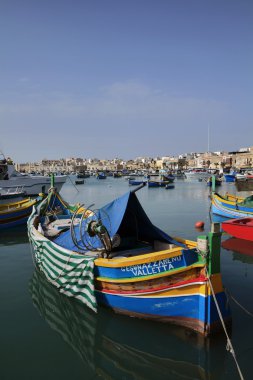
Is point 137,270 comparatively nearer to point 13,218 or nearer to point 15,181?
point 13,218

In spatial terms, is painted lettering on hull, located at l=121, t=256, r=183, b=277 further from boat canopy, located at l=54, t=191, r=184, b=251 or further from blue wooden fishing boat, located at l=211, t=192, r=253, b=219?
blue wooden fishing boat, located at l=211, t=192, r=253, b=219

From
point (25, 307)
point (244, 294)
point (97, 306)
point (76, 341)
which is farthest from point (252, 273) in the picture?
point (25, 307)

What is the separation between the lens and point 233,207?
25.8 metres

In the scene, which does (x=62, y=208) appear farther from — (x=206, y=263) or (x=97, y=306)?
(x=206, y=263)

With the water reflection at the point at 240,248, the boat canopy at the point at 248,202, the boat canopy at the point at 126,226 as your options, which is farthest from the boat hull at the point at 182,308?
the boat canopy at the point at 248,202

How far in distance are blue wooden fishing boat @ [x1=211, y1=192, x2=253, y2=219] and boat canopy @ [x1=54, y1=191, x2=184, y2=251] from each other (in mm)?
15871

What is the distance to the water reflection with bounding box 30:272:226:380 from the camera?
670 centimetres

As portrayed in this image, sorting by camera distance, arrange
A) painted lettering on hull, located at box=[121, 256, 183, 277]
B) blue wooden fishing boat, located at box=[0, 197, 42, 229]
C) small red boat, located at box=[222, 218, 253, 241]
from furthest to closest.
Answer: blue wooden fishing boat, located at box=[0, 197, 42, 229] < small red boat, located at box=[222, 218, 253, 241] < painted lettering on hull, located at box=[121, 256, 183, 277]

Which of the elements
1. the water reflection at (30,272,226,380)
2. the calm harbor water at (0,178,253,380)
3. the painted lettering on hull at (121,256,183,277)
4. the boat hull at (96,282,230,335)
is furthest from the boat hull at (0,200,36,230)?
the painted lettering on hull at (121,256,183,277)

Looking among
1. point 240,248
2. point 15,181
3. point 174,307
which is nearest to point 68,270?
point 174,307

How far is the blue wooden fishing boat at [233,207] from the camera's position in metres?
24.7

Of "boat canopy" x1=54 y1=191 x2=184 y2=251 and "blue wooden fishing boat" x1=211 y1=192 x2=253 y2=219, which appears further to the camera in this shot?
"blue wooden fishing boat" x1=211 y1=192 x2=253 y2=219

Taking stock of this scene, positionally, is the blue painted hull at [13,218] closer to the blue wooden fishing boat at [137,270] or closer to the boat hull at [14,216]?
the boat hull at [14,216]

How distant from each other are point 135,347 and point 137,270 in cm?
189
